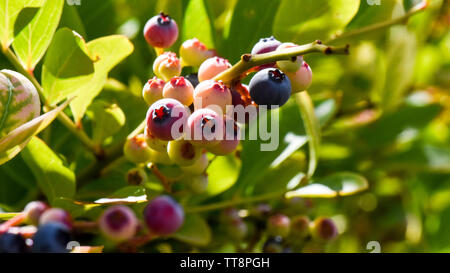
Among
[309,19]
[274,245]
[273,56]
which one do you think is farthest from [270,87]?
[274,245]

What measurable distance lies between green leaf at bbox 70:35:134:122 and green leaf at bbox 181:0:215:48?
18 centimetres

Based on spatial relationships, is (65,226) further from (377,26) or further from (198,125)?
(377,26)

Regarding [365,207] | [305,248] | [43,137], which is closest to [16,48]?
[43,137]

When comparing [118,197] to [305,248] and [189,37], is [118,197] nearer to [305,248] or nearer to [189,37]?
[189,37]

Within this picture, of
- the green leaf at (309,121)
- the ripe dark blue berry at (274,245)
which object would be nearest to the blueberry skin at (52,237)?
the green leaf at (309,121)

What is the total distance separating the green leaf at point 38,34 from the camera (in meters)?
0.82

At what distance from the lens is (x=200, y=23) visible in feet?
3.25

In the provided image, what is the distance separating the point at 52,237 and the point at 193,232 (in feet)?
1.57

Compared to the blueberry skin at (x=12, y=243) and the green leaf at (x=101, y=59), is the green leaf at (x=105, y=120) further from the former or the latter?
the blueberry skin at (x=12, y=243)

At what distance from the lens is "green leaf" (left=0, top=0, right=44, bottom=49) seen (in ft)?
2.60

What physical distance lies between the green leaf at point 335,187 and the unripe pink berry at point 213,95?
0.37m

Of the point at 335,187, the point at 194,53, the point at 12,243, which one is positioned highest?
the point at 194,53

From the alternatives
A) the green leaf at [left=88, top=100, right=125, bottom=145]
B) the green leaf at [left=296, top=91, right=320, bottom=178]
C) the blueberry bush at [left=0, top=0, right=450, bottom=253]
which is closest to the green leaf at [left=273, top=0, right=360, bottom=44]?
the blueberry bush at [left=0, top=0, right=450, bottom=253]

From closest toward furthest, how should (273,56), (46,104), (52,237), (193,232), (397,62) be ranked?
1. (52,237)
2. (273,56)
3. (46,104)
4. (193,232)
5. (397,62)
